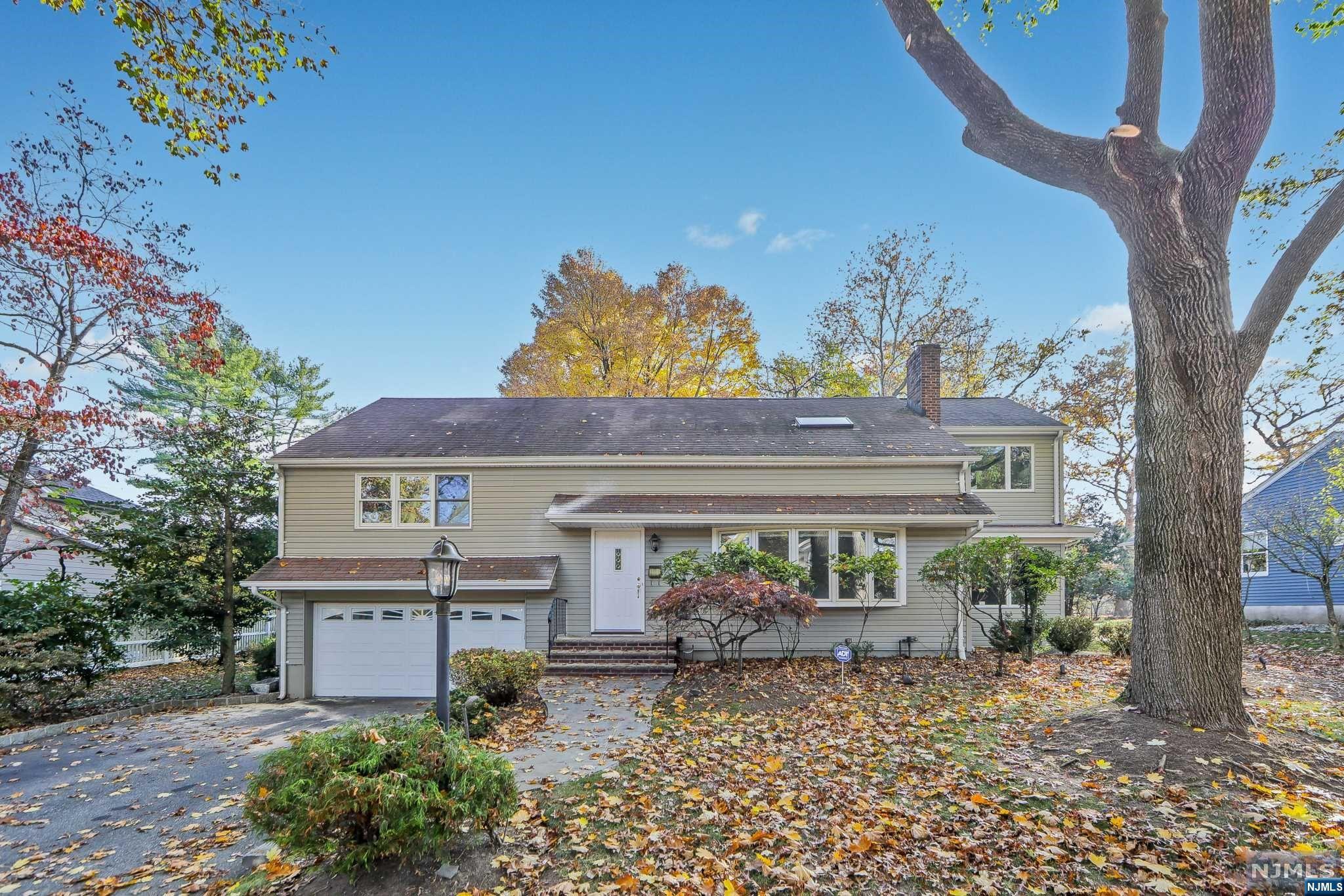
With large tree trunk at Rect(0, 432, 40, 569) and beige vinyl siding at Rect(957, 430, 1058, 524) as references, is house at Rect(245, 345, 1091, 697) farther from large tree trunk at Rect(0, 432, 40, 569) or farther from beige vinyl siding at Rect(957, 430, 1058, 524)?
large tree trunk at Rect(0, 432, 40, 569)

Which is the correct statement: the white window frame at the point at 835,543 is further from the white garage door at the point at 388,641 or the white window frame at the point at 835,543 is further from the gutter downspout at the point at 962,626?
the white garage door at the point at 388,641

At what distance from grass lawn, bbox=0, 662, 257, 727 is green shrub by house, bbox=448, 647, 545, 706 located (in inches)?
285

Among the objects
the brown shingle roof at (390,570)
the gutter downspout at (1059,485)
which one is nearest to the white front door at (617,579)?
the brown shingle roof at (390,570)

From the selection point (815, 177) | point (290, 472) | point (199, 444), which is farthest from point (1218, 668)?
point (199, 444)

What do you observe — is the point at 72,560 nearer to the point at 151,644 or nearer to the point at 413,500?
the point at 151,644

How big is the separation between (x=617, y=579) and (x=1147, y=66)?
35.5ft

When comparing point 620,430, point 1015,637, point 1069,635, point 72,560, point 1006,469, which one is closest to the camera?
point 1015,637

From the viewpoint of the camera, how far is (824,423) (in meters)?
14.0

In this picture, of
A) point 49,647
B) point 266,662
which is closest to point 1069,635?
point 266,662

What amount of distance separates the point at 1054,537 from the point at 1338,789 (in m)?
10.8

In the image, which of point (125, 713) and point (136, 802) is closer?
point (136, 802)

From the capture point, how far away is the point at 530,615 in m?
12.1

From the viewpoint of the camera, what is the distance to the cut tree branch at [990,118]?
6.50 metres

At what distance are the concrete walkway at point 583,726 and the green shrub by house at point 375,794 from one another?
1.53m
